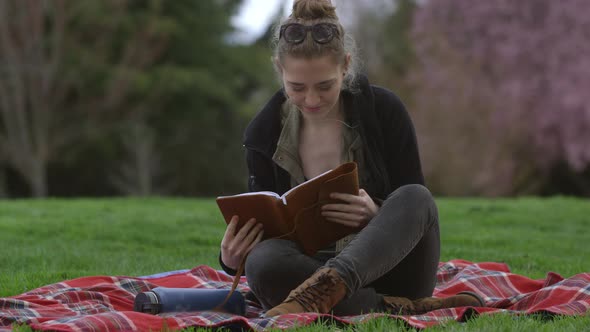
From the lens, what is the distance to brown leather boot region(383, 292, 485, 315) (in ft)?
9.60

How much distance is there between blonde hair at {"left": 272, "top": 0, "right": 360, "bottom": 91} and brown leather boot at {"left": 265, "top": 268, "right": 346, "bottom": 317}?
0.88 m

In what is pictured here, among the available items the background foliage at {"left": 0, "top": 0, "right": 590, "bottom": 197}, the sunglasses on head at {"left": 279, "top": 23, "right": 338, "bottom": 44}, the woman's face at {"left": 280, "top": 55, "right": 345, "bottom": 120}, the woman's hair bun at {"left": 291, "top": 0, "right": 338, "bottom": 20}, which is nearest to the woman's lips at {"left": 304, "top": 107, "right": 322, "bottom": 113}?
the woman's face at {"left": 280, "top": 55, "right": 345, "bottom": 120}

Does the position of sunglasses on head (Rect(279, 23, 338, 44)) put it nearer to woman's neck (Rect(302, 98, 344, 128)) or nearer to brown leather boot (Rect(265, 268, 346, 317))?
woman's neck (Rect(302, 98, 344, 128))

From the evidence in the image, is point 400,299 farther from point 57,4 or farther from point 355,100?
point 57,4

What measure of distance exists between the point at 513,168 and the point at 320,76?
537 inches

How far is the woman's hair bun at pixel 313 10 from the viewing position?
310cm

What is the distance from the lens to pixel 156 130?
738 inches

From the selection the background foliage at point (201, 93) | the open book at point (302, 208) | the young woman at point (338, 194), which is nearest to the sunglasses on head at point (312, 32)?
the young woman at point (338, 194)

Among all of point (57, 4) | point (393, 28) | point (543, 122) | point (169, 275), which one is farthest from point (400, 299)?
point (393, 28)

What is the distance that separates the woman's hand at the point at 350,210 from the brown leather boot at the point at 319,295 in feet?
0.85

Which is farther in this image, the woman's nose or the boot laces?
the woman's nose

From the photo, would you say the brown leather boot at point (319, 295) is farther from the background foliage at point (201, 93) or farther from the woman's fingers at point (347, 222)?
the background foliage at point (201, 93)

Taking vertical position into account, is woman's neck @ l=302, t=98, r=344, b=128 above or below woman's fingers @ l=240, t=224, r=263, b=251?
above

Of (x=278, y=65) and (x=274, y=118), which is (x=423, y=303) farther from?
(x=278, y=65)
